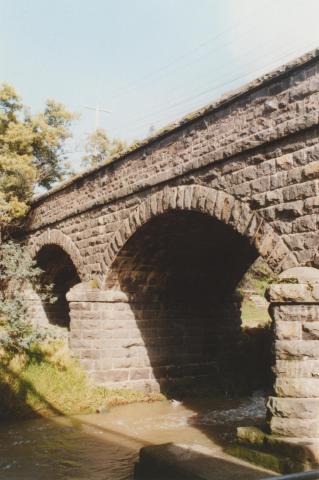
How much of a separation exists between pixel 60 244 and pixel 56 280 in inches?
154

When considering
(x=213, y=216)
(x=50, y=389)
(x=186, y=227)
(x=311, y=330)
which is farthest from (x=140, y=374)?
(x=311, y=330)

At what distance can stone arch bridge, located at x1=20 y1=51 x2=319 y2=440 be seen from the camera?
6.12 m

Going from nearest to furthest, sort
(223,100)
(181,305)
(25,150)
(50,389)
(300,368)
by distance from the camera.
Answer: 1. (300,368)
2. (223,100)
3. (50,389)
4. (181,305)
5. (25,150)

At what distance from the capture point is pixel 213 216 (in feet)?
24.1

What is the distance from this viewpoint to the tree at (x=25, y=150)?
47.5 ft

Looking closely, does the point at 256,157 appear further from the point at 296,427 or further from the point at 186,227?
the point at 296,427

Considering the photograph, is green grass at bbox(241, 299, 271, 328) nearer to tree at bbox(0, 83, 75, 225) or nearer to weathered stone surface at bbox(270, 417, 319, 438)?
tree at bbox(0, 83, 75, 225)

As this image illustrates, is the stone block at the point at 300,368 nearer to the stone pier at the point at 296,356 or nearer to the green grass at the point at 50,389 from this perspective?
the stone pier at the point at 296,356

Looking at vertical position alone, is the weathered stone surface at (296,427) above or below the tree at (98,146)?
below

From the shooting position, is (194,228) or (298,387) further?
(194,228)

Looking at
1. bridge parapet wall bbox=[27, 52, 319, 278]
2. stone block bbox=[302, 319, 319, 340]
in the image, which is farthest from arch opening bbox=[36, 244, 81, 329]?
stone block bbox=[302, 319, 319, 340]

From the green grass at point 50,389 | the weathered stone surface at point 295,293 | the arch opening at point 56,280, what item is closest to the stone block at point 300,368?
the weathered stone surface at point 295,293

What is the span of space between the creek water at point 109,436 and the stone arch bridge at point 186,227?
154 centimetres

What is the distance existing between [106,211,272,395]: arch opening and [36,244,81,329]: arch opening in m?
4.15
